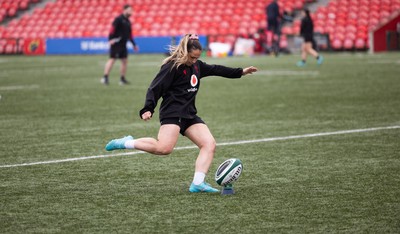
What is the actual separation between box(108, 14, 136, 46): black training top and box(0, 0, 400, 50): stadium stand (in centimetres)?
1595

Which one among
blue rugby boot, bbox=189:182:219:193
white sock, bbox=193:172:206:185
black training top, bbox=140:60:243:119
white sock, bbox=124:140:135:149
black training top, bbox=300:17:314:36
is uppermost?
black training top, bbox=140:60:243:119

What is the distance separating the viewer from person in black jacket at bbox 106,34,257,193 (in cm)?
736

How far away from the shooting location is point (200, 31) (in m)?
39.8

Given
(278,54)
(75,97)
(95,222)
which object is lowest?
(278,54)

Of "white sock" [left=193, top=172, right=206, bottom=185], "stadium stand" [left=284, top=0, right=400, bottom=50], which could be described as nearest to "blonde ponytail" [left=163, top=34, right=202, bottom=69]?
"white sock" [left=193, top=172, right=206, bottom=185]

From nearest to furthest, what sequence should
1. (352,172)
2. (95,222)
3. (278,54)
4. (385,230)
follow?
(385,230) → (95,222) → (352,172) → (278,54)

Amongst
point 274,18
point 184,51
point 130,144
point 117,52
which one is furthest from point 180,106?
point 274,18

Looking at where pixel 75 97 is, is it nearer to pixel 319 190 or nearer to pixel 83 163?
pixel 83 163

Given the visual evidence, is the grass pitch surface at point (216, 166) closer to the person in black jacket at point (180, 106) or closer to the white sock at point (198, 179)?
the white sock at point (198, 179)

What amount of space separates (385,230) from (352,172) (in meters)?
2.56

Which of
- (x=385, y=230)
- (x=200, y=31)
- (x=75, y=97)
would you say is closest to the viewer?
(x=385, y=230)

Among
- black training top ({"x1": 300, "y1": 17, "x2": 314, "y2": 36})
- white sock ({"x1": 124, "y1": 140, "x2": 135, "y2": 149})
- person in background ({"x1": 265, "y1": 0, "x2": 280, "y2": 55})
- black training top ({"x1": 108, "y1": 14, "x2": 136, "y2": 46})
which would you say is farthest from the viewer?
person in background ({"x1": 265, "y1": 0, "x2": 280, "y2": 55})

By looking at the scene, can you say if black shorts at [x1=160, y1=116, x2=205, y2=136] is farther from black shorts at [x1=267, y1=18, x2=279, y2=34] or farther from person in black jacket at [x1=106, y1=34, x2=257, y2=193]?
black shorts at [x1=267, y1=18, x2=279, y2=34]

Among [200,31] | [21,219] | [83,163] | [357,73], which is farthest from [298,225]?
[200,31]
